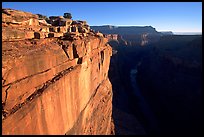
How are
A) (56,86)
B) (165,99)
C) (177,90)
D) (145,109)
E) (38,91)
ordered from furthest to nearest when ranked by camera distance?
(177,90) → (165,99) → (145,109) → (56,86) → (38,91)

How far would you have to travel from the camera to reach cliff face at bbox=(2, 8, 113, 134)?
748 cm

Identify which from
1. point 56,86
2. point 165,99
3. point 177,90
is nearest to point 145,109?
point 165,99

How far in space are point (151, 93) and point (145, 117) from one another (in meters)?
11.5

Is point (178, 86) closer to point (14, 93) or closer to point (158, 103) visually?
point (158, 103)

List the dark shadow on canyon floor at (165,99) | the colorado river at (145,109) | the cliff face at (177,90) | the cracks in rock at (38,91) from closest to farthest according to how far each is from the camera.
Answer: the cracks in rock at (38,91), the dark shadow on canyon floor at (165,99), the colorado river at (145,109), the cliff face at (177,90)

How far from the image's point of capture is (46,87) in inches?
364

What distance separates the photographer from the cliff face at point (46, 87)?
748 cm

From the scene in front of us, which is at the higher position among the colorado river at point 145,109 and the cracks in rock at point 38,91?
the cracks in rock at point 38,91

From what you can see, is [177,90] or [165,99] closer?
[165,99]

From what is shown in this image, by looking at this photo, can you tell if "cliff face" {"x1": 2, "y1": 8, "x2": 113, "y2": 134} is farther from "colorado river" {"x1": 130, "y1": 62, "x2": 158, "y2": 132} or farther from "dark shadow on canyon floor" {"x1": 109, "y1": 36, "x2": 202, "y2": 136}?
"colorado river" {"x1": 130, "y1": 62, "x2": 158, "y2": 132}

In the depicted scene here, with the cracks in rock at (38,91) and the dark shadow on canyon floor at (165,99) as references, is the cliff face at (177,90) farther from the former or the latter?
the cracks in rock at (38,91)

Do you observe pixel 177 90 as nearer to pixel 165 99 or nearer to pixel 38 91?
pixel 165 99

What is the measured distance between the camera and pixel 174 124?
33.9 metres

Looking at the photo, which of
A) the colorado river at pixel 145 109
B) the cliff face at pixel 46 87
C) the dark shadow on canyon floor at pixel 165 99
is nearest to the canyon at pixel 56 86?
the cliff face at pixel 46 87
